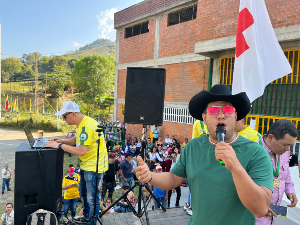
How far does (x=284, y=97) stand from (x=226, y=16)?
3.54 metres

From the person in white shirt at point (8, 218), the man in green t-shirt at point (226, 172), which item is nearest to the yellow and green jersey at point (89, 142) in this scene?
the man in green t-shirt at point (226, 172)

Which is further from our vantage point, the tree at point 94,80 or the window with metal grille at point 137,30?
the tree at point 94,80

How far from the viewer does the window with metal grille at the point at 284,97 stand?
7124 mm

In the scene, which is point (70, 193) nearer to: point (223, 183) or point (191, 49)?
point (223, 183)

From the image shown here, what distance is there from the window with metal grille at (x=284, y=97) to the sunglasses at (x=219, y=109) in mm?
7062

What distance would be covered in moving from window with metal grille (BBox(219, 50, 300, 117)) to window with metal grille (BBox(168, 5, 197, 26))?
6.88 metres

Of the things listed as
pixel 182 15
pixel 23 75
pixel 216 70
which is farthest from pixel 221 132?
pixel 23 75

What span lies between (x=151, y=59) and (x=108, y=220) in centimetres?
1271

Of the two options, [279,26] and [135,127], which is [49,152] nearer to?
[279,26]

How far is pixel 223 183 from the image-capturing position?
1.36 m

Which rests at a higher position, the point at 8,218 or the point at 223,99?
the point at 223,99

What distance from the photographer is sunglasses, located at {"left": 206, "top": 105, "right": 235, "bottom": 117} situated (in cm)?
146

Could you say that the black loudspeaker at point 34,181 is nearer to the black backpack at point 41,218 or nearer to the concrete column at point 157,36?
the black backpack at point 41,218

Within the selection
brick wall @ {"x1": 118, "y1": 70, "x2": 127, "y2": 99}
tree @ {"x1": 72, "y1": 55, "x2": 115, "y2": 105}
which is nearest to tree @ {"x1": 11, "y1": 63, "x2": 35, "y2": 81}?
tree @ {"x1": 72, "y1": 55, "x2": 115, "y2": 105}
